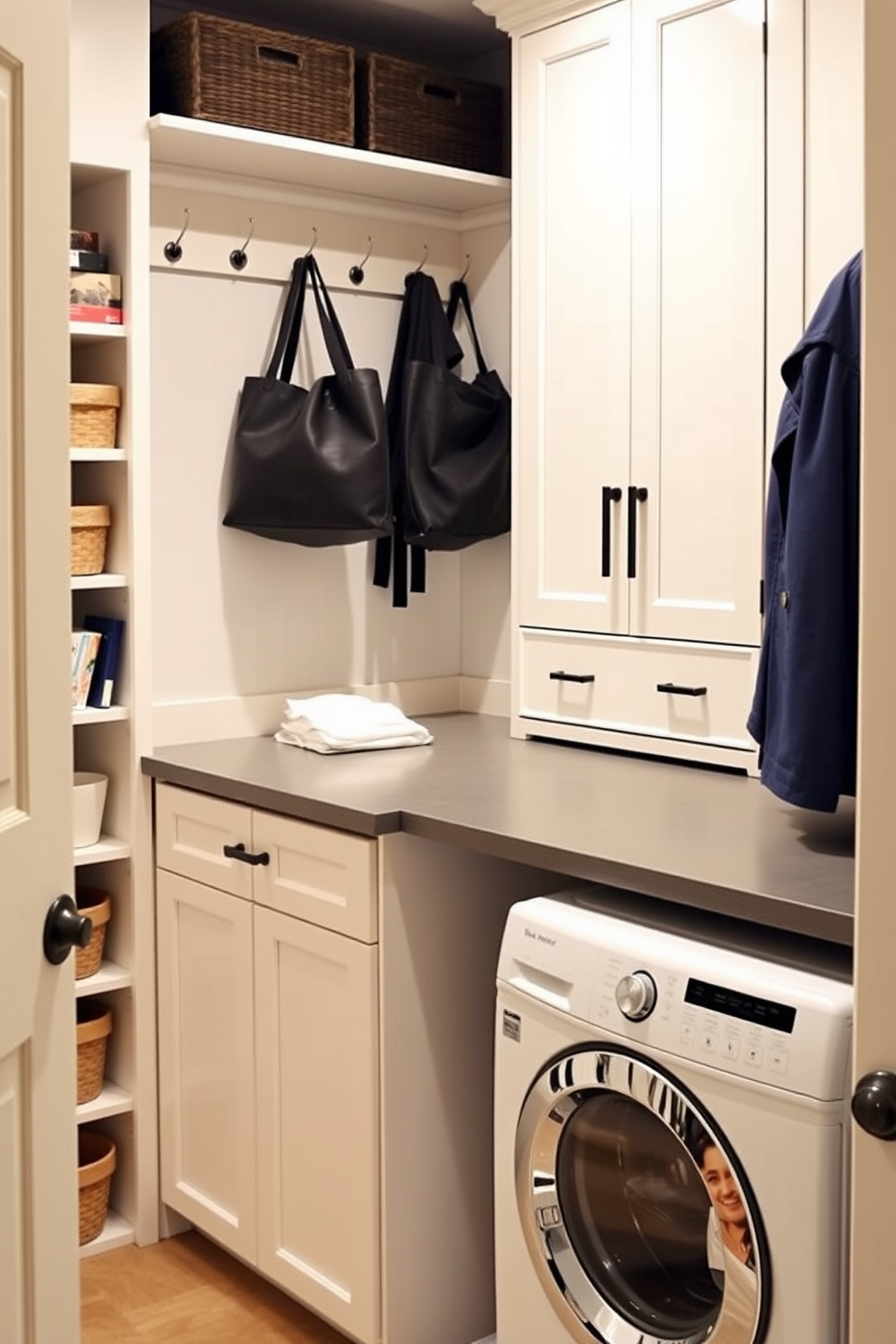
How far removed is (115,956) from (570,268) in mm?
1622

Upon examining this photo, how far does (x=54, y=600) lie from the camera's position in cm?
170

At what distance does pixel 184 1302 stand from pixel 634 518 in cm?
166

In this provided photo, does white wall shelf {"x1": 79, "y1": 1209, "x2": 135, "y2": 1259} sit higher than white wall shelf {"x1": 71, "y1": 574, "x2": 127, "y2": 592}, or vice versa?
white wall shelf {"x1": 71, "y1": 574, "x2": 127, "y2": 592}

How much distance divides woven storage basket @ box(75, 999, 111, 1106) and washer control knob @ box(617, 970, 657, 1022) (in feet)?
4.33

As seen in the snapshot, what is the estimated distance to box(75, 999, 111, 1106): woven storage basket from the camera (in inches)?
119

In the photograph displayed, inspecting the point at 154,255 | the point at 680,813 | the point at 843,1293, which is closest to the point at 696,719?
the point at 680,813

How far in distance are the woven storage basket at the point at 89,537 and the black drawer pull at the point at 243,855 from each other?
60cm

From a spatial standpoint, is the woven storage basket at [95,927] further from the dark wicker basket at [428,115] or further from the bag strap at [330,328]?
the dark wicker basket at [428,115]

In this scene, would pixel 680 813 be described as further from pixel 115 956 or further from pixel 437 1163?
pixel 115 956

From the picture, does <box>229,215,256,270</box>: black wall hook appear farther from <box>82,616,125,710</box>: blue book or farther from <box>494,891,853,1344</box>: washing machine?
<box>494,891,853,1344</box>: washing machine

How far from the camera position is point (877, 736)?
120 cm

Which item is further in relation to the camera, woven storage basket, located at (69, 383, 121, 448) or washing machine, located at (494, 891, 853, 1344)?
woven storage basket, located at (69, 383, 121, 448)

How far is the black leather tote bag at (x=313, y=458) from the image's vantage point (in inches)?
126

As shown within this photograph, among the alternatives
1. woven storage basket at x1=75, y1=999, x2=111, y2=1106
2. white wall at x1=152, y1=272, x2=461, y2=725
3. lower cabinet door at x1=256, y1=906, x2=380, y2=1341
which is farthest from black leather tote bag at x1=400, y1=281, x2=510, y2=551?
woven storage basket at x1=75, y1=999, x2=111, y2=1106
